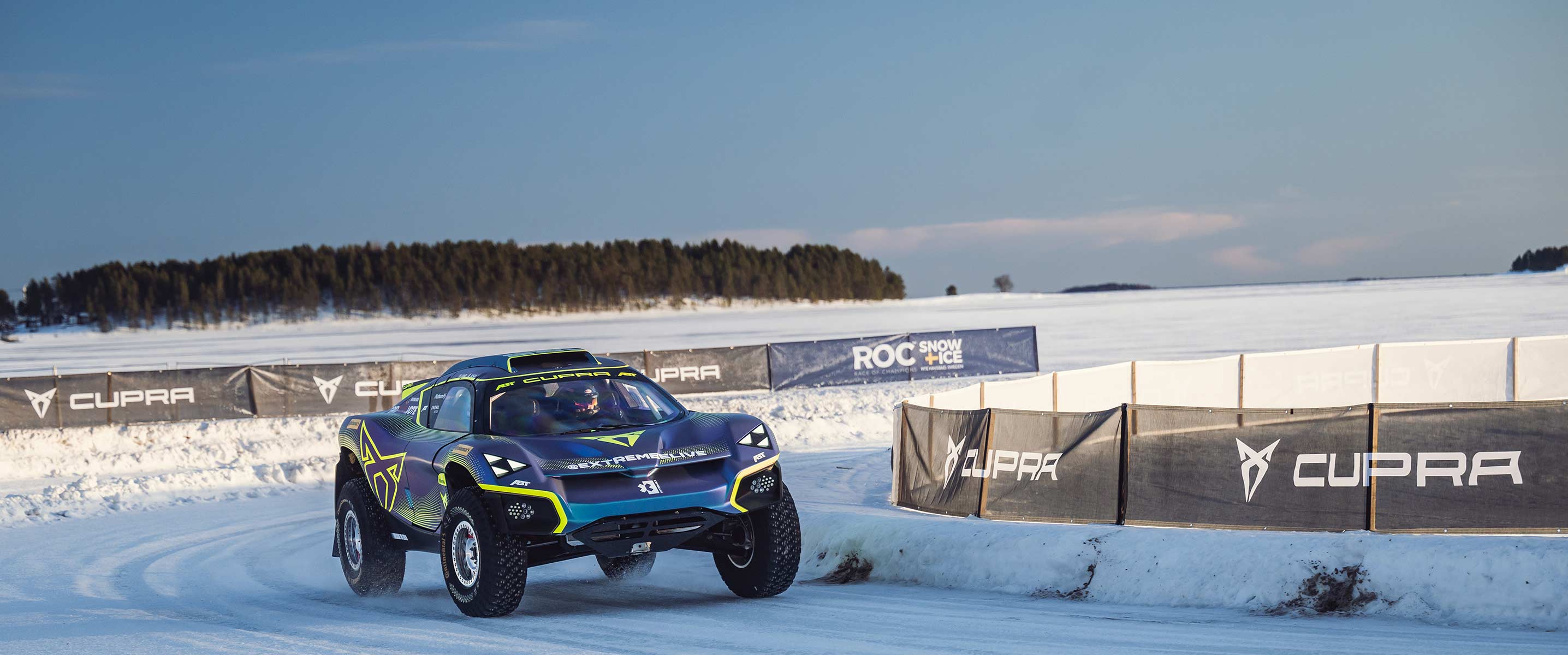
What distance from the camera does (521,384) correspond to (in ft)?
28.7

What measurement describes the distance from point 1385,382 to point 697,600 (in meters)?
19.2

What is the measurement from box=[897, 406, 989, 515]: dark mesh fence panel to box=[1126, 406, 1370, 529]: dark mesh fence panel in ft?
5.25

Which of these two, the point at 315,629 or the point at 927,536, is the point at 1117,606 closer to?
the point at 927,536

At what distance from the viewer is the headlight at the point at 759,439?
8.39 meters

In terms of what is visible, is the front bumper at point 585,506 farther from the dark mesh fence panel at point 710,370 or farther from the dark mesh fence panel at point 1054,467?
the dark mesh fence panel at point 710,370

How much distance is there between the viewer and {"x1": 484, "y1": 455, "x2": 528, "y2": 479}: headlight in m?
7.83

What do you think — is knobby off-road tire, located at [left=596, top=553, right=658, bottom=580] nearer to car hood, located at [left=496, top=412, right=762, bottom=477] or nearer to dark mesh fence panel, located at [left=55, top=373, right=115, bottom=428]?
car hood, located at [left=496, top=412, right=762, bottom=477]

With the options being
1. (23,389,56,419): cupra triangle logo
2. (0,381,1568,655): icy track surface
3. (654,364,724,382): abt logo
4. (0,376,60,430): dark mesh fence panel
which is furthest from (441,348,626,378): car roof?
(654,364,724,382): abt logo

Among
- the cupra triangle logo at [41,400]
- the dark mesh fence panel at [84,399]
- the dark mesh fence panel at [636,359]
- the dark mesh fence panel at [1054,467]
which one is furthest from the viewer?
the dark mesh fence panel at [636,359]

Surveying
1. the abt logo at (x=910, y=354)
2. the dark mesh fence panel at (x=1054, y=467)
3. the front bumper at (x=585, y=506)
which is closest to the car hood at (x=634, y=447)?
the front bumper at (x=585, y=506)

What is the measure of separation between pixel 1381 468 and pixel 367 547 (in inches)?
311

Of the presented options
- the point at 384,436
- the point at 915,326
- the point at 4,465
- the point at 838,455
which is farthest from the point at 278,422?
the point at 915,326

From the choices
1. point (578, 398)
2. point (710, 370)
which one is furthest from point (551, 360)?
point (710, 370)

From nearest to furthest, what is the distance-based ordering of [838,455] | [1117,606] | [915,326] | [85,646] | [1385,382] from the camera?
[85,646] < [1117,606] < [838,455] < [1385,382] < [915,326]
